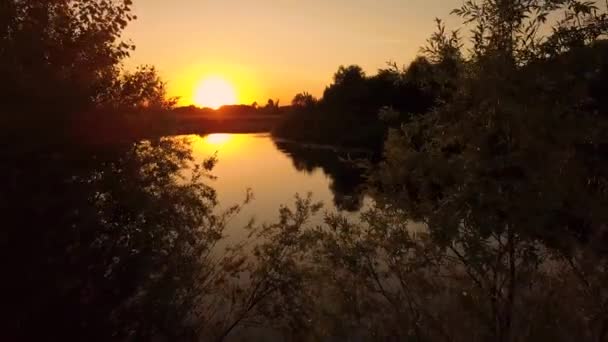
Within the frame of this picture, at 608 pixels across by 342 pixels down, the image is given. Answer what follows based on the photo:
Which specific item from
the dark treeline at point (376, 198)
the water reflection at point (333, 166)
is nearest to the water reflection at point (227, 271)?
the dark treeline at point (376, 198)

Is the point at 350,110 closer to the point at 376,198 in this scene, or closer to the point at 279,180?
the point at 279,180

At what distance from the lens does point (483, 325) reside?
9.60 m

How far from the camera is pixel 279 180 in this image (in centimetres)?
4088

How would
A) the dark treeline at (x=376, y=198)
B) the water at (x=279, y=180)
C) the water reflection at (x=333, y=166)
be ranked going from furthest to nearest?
the water reflection at (x=333, y=166)
the water at (x=279, y=180)
the dark treeline at (x=376, y=198)

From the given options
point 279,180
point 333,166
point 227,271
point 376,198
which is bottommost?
point 333,166

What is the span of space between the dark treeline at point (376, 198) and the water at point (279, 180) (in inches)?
123

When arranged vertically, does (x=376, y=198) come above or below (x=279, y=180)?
above

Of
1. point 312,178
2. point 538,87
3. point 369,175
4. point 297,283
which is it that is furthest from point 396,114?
point 312,178

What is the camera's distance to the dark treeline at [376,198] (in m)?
7.45

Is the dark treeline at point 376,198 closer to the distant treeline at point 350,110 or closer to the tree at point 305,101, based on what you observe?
the distant treeline at point 350,110

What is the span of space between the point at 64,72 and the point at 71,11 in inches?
58.7

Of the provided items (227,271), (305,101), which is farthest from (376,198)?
(305,101)

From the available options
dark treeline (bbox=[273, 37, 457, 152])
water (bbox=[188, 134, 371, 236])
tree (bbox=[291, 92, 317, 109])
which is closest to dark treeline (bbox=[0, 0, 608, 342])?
water (bbox=[188, 134, 371, 236])

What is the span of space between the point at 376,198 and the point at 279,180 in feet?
102
